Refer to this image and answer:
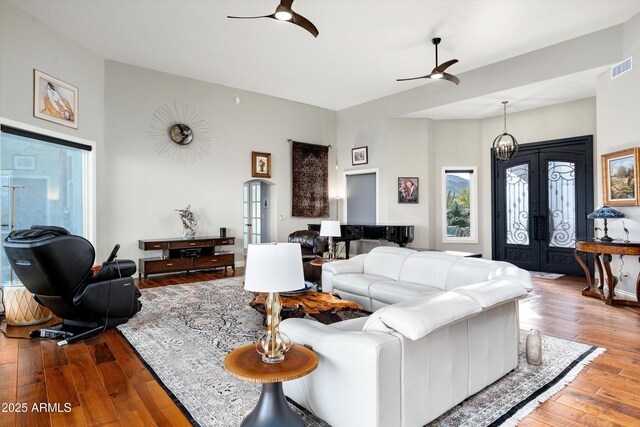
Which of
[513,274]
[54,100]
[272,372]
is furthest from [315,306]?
[54,100]

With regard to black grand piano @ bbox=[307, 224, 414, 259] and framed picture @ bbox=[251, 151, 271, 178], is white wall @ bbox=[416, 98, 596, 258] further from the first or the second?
framed picture @ bbox=[251, 151, 271, 178]

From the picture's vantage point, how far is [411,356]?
6.27 feet

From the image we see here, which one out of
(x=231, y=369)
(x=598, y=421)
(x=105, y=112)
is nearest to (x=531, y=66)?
(x=598, y=421)

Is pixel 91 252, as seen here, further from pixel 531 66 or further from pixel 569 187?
pixel 569 187

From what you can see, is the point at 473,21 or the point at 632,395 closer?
the point at 632,395

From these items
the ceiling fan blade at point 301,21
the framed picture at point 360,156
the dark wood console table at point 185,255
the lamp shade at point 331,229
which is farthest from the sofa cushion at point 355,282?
the framed picture at point 360,156

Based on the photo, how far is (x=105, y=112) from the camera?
6.29 metres

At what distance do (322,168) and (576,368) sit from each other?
23.8ft

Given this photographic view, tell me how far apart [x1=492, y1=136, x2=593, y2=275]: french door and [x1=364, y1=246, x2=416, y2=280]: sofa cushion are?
452cm

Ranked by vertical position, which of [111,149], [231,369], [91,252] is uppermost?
[111,149]

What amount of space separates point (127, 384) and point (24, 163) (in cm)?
378

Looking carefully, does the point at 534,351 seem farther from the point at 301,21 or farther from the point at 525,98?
the point at 525,98

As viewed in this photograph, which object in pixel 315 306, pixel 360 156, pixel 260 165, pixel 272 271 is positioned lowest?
pixel 315 306

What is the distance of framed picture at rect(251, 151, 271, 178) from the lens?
821 cm
